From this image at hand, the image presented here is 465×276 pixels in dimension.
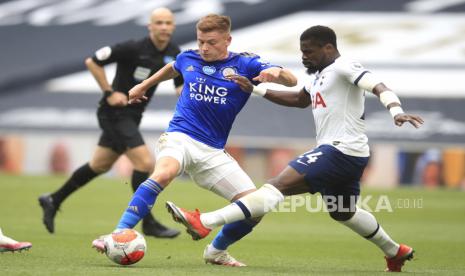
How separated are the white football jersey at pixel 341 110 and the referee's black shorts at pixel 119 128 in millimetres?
4051

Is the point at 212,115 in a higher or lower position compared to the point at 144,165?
higher

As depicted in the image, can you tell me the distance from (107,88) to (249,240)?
8.81ft

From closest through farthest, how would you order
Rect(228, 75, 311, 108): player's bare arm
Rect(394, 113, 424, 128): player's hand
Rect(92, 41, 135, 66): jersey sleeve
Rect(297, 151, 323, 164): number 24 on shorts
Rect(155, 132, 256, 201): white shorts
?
1. Rect(394, 113, 424, 128): player's hand
2. Rect(297, 151, 323, 164): number 24 on shorts
3. Rect(155, 132, 256, 201): white shorts
4. Rect(228, 75, 311, 108): player's bare arm
5. Rect(92, 41, 135, 66): jersey sleeve

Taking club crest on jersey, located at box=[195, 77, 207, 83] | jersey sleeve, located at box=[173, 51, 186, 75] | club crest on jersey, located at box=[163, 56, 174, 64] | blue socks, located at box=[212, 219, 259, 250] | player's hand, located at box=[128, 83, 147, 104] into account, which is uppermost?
jersey sleeve, located at box=[173, 51, 186, 75]

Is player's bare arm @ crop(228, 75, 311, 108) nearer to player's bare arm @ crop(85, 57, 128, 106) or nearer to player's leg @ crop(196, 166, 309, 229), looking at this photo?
player's leg @ crop(196, 166, 309, 229)

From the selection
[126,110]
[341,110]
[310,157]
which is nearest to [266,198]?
[310,157]

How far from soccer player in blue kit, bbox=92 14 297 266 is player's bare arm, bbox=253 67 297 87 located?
0.23 ft

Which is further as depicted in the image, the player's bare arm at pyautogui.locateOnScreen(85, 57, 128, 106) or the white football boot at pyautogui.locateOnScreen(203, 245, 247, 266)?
the player's bare arm at pyautogui.locateOnScreen(85, 57, 128, 106)

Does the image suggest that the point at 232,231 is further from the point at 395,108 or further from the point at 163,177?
the point at 395,108

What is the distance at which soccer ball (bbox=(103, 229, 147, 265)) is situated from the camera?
7793 mm

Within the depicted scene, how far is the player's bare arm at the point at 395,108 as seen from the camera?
7398 millimetres

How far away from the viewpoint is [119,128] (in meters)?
11.8

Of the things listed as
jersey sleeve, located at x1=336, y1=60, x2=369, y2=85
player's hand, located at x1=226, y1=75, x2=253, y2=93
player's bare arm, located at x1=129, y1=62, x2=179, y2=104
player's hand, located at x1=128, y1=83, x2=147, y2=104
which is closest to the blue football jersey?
player's bare arm, located at x1=129, y1=62, x2=179, y2=104

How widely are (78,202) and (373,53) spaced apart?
13516mm
